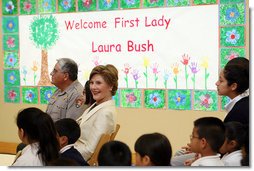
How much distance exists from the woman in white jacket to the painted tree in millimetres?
1516

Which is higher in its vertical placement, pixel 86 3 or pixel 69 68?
pixel 86 3

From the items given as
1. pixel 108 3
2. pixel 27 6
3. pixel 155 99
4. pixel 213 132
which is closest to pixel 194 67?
pixel 155 99

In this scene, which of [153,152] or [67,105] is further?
[67,105]

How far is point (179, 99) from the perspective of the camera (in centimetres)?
408

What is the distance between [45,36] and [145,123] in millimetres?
1309

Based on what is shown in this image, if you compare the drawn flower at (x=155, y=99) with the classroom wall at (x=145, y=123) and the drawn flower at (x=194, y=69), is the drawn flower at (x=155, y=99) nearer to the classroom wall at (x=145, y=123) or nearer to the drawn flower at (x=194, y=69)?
the classroom wall at (x=145, y=123)

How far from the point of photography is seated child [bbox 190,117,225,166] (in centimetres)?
237

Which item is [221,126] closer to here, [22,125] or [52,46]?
[22,125]

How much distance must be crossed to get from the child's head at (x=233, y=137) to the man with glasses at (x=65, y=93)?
1191 millimetres

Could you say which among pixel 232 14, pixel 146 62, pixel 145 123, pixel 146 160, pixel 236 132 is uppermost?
pixel 232 14

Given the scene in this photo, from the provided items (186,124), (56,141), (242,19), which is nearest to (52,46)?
(186,124)

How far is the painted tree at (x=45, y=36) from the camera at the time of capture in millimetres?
4461

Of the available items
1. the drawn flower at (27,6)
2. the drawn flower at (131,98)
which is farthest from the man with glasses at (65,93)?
Answer: the drawn flower at (27,6)

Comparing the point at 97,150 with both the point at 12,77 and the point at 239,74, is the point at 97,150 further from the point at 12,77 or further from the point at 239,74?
the point at 12,77
